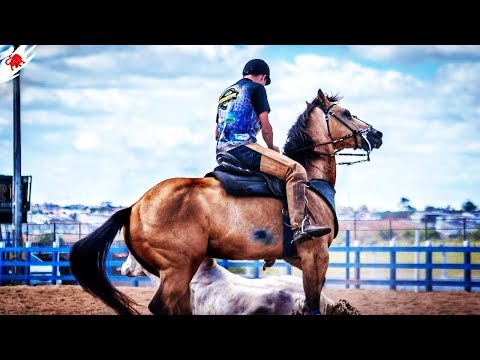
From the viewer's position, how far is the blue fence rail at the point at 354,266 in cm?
734

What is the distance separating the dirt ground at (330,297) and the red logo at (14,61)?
197 cm

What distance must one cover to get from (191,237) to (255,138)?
947 mm

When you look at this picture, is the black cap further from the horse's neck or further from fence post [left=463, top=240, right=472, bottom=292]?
fence post [left=463, top=240, right=472, bottom=292]

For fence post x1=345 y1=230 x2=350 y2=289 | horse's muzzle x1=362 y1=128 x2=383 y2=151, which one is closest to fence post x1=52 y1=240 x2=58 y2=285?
fence post x1=345 y1=230 x2=350 y2=289

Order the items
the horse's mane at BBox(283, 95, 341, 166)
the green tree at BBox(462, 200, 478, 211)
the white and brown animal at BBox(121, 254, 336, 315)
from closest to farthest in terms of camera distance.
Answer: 1. the white and brown animal at BBox(121, 254, 336, 315)
2. the horse's mane at BBox(283, 95, 341, 166)
3. the green tree at BBox(462, 200, 478, 211)

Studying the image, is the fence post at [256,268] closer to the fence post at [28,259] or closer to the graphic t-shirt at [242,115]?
the graphic t-shirt at [242,115]

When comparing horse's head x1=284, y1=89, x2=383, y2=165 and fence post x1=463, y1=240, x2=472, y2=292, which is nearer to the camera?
horse's head x1=284, y1=89, x2=383, y2=165

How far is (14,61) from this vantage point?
6.73m

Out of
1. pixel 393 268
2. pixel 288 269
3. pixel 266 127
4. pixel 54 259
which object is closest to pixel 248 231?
pixel 266 127

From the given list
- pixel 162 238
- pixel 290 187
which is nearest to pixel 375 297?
pixel 290 187

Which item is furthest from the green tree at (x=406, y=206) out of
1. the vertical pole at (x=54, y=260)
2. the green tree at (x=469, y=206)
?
the vertical pole at (x=54, y=260)

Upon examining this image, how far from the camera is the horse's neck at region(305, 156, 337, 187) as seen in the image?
627 centimetres

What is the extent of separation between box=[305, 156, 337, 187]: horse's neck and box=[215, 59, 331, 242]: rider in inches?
11.4
